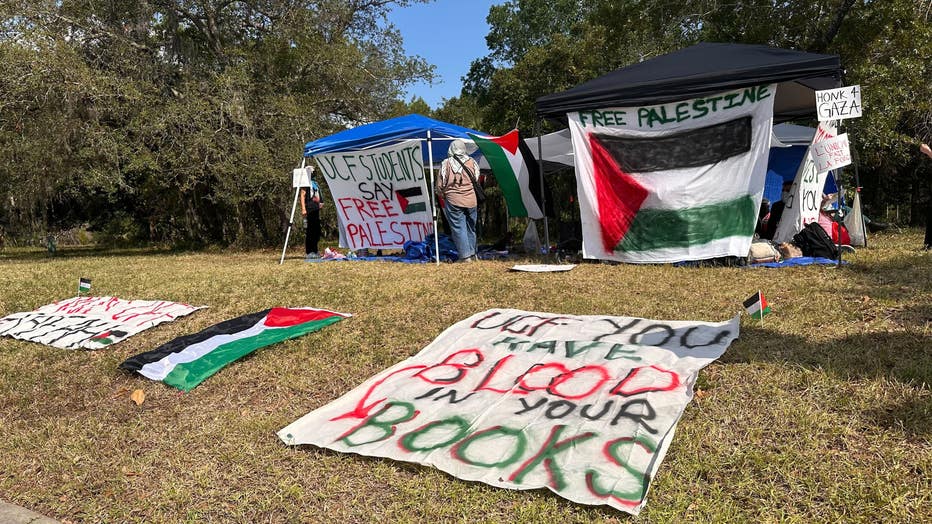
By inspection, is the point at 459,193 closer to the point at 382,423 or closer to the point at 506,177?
the point at 506,177

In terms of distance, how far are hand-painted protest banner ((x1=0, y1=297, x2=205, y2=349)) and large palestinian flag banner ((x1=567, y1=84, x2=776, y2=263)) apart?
16.1 ft

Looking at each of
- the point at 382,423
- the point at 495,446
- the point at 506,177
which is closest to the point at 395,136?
the point at 506,177

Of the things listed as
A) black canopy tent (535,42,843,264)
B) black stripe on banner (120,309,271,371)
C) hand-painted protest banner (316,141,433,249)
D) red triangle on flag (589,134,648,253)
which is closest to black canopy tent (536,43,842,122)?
black canopy tent (535,42,843,264)

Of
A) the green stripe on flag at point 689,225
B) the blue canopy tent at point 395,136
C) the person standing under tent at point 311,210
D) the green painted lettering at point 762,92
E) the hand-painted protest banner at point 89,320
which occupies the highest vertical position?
the blue canopy tent at point 395,136

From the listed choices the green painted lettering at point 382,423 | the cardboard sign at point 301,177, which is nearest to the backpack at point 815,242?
the green painted lettering at point 382,423

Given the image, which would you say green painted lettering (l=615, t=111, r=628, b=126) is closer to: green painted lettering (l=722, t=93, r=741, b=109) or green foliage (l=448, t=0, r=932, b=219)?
green painted lettering (l=722, t=93, r=741, b=109)

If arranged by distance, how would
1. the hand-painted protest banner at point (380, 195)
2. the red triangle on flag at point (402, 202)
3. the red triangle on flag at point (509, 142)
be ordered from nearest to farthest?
the red triangle on flag at point (509, 142)
the hand-painted protest banner at point (380, 195)
the red triangle on flag at point (402, 202)

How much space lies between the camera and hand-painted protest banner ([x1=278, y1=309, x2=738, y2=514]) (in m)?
2.47

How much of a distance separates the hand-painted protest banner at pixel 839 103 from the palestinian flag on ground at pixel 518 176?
3866 mm

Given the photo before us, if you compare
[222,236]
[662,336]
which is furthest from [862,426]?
[222,236]

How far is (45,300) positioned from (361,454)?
5969 millimetres

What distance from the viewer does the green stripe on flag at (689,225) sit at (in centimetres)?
659

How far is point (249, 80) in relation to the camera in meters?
13.1

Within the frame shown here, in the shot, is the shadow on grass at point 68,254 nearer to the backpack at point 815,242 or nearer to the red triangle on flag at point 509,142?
the red triangle on flag at point 509,142
